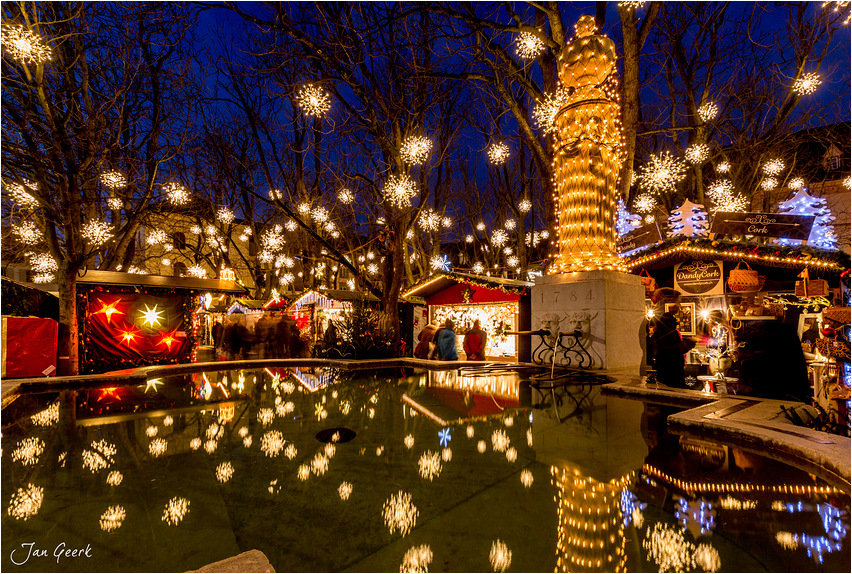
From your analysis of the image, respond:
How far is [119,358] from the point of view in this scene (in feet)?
41.4

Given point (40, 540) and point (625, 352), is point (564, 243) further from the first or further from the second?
point (40, 540)

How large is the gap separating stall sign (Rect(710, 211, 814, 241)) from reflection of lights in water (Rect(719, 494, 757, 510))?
1246 centimetres

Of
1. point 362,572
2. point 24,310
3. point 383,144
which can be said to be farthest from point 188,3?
point 362,572

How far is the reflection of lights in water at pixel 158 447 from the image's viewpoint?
13.7 feet

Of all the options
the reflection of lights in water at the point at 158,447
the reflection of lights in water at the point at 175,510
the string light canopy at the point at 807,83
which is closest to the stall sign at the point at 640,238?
the string light canopy at the point at 807,83

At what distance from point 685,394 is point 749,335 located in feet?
4.17

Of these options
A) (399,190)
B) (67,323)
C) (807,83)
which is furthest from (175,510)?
(807,83)

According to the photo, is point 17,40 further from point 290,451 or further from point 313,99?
point 290,451

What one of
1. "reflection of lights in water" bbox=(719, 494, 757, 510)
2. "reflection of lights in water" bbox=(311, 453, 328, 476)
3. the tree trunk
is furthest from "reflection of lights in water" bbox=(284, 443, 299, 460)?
the tree trunk

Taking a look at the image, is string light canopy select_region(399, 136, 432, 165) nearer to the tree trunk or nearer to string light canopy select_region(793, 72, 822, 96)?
the tree trunk

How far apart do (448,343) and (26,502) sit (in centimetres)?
1062

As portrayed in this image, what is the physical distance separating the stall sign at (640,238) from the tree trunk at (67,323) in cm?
1650

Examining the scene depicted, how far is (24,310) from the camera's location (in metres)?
12.1

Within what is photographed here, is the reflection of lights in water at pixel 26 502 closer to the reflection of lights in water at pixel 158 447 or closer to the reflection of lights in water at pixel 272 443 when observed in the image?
the reflection of lights in water at pixel 158 447
